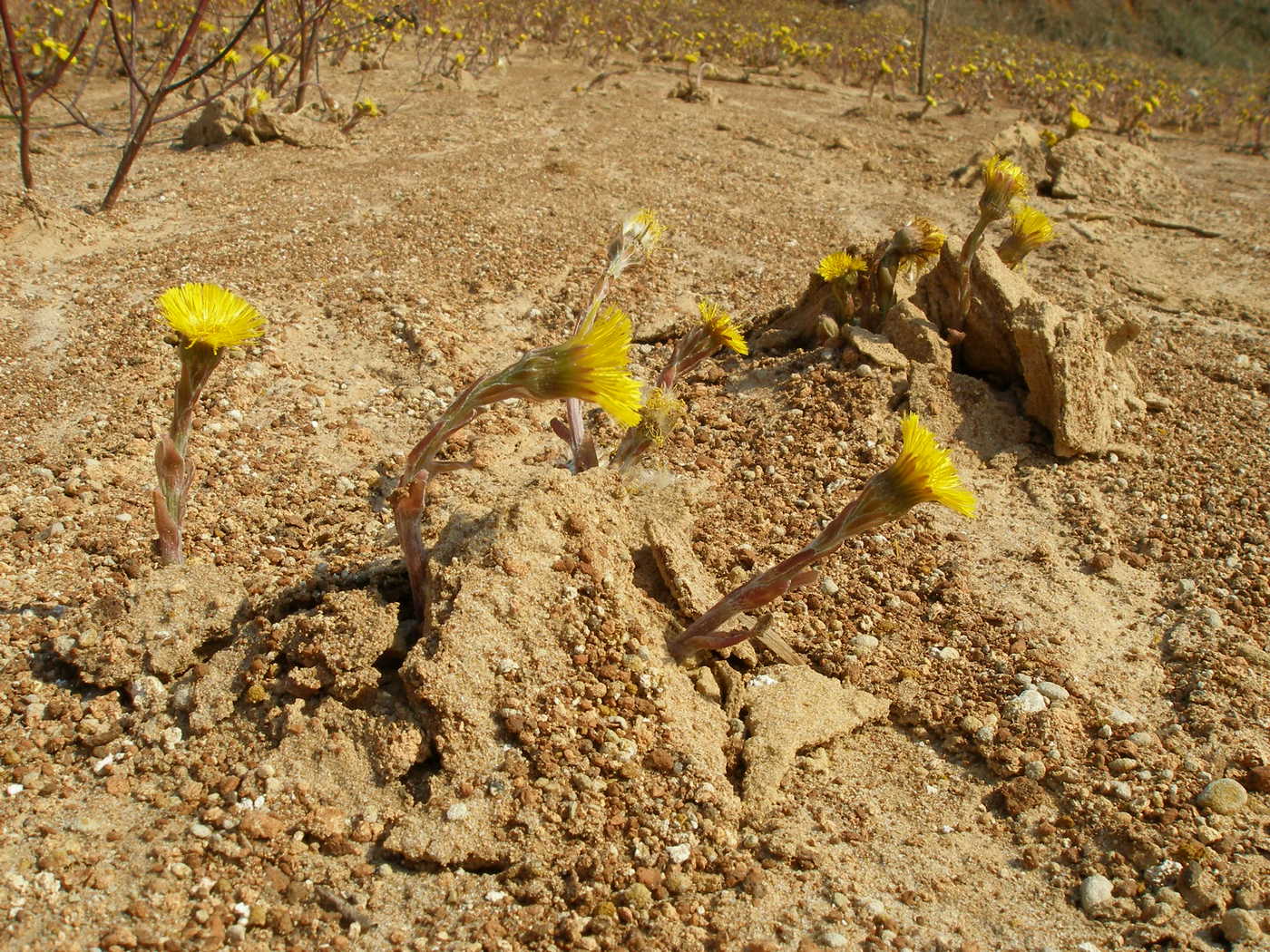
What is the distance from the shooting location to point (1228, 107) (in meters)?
11.3

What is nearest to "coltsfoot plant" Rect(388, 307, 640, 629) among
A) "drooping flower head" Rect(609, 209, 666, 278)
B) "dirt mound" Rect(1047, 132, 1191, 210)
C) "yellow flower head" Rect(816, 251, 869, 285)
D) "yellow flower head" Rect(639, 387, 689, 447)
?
"yellow flower head" Rect(639, 387, 689, 447)

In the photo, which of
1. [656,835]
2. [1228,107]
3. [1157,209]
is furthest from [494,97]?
[1228,107]

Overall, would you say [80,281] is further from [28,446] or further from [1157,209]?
[1157,209]

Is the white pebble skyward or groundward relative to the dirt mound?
groundward

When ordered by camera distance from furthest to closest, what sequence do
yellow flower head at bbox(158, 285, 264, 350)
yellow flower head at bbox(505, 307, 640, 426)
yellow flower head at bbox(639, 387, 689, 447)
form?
yellow flower head at bbox(639, 387, 689, 447), yellow flower head at bbox(158, 285, 264, 350), yellow flower head at bbox(505, 307, 640, 426)

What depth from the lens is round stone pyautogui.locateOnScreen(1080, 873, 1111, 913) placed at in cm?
172

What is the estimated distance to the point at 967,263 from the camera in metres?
3.29

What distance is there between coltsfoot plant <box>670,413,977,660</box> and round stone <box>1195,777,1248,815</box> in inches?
31.4

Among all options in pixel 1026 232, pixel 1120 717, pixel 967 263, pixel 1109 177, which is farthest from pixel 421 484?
pixel 1109 177

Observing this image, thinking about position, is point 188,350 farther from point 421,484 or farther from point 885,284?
point 885,284

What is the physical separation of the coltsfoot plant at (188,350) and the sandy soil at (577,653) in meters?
0.18

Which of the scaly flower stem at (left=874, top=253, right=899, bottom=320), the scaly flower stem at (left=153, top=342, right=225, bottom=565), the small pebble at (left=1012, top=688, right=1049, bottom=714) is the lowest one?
the small pebble at (left=1012, top=688, right=1049, bottom=714)

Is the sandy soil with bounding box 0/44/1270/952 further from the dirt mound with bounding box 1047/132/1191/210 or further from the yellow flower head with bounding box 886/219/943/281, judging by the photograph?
the dirt mound with bounding box 1047/132/1191/210

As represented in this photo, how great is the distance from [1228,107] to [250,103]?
11.2 m
